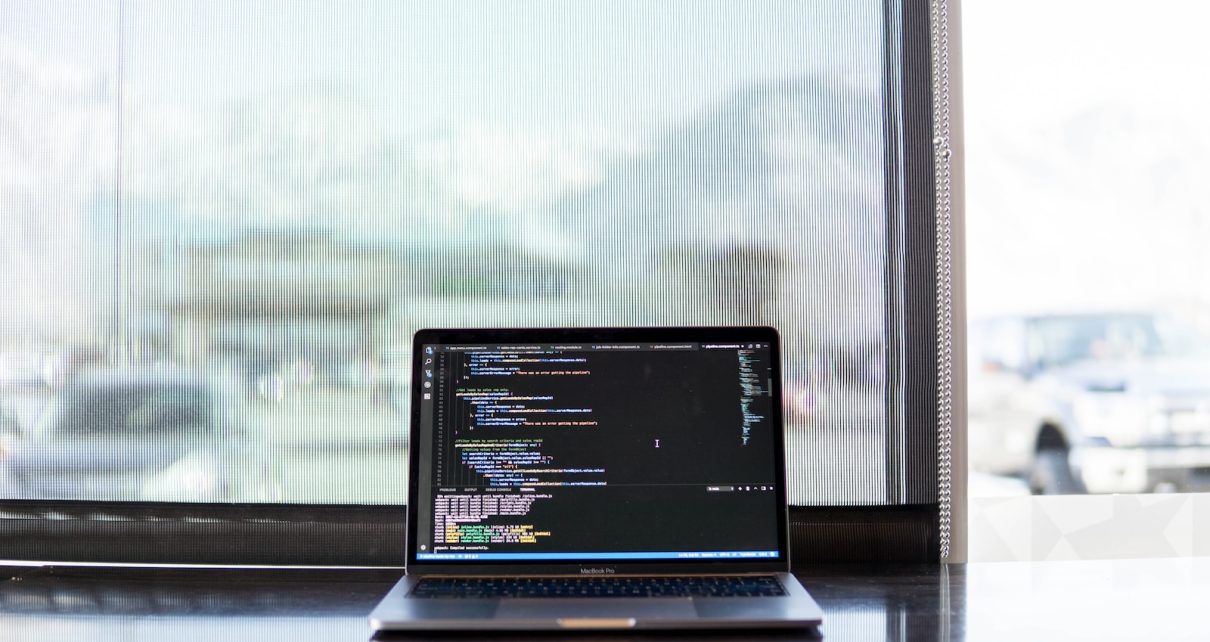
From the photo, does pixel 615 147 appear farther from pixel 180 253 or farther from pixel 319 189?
pixel 180 253

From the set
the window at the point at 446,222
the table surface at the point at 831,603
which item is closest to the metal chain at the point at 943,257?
the window at the point at 446,222

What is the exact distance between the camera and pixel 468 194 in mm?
1215

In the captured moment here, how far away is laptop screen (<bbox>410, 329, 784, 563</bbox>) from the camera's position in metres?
1.02

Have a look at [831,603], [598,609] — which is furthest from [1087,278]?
[598,609]

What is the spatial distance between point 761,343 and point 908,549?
0.42m

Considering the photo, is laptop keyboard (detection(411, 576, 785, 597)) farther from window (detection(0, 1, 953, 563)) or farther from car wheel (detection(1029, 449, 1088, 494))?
car wheel (detection(1029, 449, 1088, 494))

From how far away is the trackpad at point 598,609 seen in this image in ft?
2.89

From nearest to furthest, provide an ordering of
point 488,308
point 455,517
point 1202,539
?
point 455,517
point 488,308
point 1202,539

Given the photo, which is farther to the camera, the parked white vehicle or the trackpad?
the parked white vehicle

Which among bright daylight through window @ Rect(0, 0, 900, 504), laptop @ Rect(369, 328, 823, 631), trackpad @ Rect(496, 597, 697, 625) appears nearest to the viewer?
trackpad @ Rect(496, 597, 697, 625)

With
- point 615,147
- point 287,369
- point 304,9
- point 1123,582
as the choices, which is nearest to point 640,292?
point 615,147

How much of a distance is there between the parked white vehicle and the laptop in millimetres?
489

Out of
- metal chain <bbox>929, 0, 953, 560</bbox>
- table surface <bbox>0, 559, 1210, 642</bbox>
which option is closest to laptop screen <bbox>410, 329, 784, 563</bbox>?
table surface <bbox>0, 559, 1210, 642</bbox>

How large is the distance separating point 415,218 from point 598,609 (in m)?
0.62
